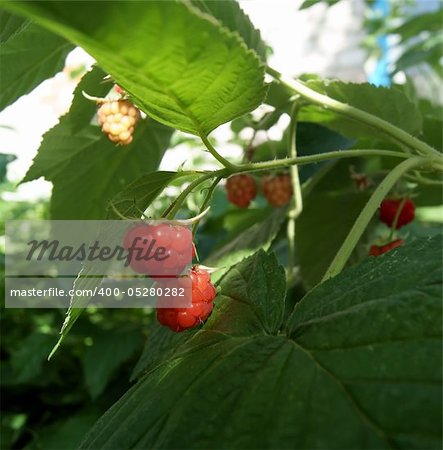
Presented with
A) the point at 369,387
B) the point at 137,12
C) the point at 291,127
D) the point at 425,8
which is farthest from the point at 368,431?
the point at 425,8

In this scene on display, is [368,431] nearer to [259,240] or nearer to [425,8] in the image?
[259,240]

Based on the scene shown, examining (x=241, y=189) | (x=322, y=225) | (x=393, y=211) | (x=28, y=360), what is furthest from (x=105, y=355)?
(x=393, y=211)

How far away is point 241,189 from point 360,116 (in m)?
0.52

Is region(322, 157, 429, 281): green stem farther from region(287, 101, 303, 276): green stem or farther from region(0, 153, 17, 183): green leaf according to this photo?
region(0, 153, 17, 183): green leaf

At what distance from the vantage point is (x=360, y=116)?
0.81 metres

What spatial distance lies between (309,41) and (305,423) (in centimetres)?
575

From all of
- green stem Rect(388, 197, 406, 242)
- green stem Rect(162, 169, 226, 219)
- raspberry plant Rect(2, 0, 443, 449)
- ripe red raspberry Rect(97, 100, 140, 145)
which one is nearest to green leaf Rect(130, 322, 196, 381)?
raspberry plant Rect(2, 0, 443, 449)

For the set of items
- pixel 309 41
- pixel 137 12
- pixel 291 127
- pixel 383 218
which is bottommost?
pixel 309 41

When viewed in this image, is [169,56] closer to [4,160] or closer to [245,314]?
[245,314]

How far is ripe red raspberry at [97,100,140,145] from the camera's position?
0.83m

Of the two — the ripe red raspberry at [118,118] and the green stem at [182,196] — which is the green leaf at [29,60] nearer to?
the ripe red raspberry at [118,118]

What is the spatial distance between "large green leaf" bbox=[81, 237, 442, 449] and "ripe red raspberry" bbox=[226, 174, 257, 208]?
0.67 m

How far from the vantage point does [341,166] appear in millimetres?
1204

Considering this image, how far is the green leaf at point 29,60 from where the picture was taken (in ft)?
3.02
